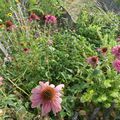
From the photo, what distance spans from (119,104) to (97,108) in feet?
0.61

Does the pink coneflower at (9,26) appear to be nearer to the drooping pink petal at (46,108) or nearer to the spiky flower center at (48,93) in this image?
the spiky flower center at (48,93)

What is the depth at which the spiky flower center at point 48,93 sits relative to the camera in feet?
7.82

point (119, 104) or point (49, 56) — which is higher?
point (49, 56)

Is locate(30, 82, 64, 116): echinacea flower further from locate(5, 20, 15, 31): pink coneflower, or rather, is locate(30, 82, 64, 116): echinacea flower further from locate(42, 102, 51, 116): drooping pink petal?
locate(5, 20, 15, 31): pink coneflower

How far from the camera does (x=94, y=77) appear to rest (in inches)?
129

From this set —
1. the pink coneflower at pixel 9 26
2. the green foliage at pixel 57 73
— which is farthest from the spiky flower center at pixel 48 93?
the pink coneflower at pixel 9 26

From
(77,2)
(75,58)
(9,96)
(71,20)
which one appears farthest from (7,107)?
(77,2)

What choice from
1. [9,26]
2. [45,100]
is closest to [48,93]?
[45,100]

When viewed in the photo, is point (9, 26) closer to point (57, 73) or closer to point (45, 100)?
point (57, 73)

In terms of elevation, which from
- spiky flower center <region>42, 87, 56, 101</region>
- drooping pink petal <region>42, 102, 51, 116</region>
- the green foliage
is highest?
spiky flower center <region>42, 87, 56, 101</region>

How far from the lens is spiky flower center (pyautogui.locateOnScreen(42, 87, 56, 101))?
2.38 metres

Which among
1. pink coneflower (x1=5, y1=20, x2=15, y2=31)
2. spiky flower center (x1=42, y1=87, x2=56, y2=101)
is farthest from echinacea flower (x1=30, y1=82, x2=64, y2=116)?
pink coneflower (x1=5, y1=20, x2=15, y2=31)

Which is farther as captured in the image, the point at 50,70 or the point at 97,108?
the point at 50,70

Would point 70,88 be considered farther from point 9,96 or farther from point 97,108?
point 9,96
